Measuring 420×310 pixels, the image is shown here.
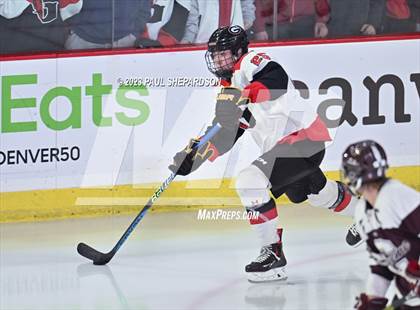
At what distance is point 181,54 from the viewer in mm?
6547

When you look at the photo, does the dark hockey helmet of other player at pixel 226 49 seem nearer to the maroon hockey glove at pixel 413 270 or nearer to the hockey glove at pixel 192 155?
the hockey glove at pixel 192 155

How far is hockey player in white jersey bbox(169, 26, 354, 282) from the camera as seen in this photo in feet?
17.3

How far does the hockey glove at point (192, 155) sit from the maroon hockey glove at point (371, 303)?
6.87 ft

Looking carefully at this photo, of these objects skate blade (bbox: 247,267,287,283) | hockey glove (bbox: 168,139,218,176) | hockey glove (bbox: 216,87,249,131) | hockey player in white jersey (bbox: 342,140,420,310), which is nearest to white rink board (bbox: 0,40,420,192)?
hockey glove (bbox: 168,139,218,176)

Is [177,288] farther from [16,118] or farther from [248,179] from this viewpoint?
[16,118]

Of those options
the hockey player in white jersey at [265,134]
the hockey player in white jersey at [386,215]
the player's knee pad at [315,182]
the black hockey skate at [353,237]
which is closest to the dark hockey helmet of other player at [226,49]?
the hockey player in white jersey at [265,134]

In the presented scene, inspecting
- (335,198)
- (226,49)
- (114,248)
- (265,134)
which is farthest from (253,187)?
(114,248)

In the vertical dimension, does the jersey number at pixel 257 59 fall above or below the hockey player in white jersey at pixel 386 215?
above

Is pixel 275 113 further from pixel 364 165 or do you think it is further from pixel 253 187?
pixel 364 165

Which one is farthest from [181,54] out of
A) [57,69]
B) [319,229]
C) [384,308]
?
[384,308]

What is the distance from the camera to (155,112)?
21.5ft

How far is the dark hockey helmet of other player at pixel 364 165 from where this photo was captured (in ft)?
11.2

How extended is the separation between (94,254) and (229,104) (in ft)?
3.34

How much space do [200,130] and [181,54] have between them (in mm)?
405
